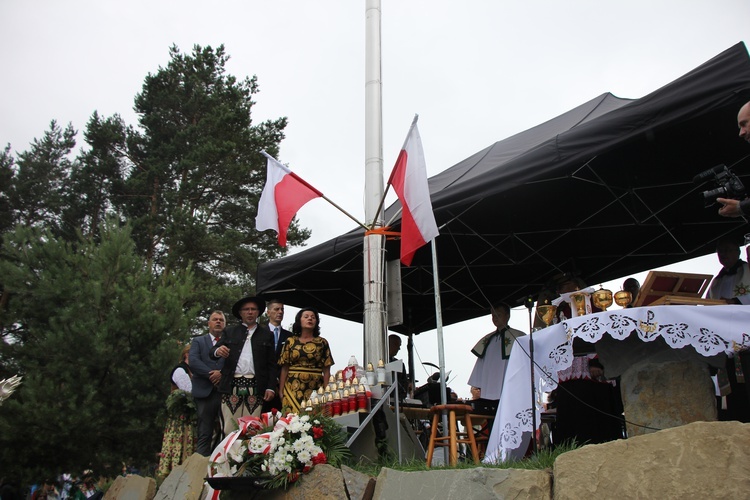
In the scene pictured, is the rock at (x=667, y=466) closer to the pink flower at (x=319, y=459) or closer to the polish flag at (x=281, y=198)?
the pink flower at (x=319, y=459)

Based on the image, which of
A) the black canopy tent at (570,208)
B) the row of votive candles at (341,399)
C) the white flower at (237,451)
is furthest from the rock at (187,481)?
the black canopy tent at (570,208)

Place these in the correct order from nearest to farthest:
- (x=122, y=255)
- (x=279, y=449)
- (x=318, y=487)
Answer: (x=318, y=487) < (x=279, y=449) < (x=122, y=255)

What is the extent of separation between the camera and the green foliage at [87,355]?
32.5 feet

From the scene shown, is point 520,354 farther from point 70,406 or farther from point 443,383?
point 70,406

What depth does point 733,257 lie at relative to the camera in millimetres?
4797

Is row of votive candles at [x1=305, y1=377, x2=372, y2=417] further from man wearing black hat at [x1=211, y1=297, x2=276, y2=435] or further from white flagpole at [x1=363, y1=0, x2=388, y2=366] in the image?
white flagpole at [x1=363, y1=0, x2=388, y2=366]

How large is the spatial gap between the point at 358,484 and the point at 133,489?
10.9 feet

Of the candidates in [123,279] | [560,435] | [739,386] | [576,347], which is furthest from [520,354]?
[123,279]

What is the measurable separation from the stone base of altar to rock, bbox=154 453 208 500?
11.1 feet

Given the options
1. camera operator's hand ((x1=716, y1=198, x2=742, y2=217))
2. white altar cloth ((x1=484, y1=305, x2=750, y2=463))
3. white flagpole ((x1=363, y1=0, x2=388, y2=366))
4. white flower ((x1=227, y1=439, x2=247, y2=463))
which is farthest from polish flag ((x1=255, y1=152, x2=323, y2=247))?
camera operator's hand ((x1=716, y1=198, x2=742, y2=217))

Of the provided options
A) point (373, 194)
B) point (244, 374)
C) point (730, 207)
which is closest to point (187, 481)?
point (244, 374)

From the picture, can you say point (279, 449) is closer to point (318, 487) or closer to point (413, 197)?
point (318, 487)

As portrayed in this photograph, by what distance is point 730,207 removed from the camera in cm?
346

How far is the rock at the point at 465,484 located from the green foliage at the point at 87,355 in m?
7.42
